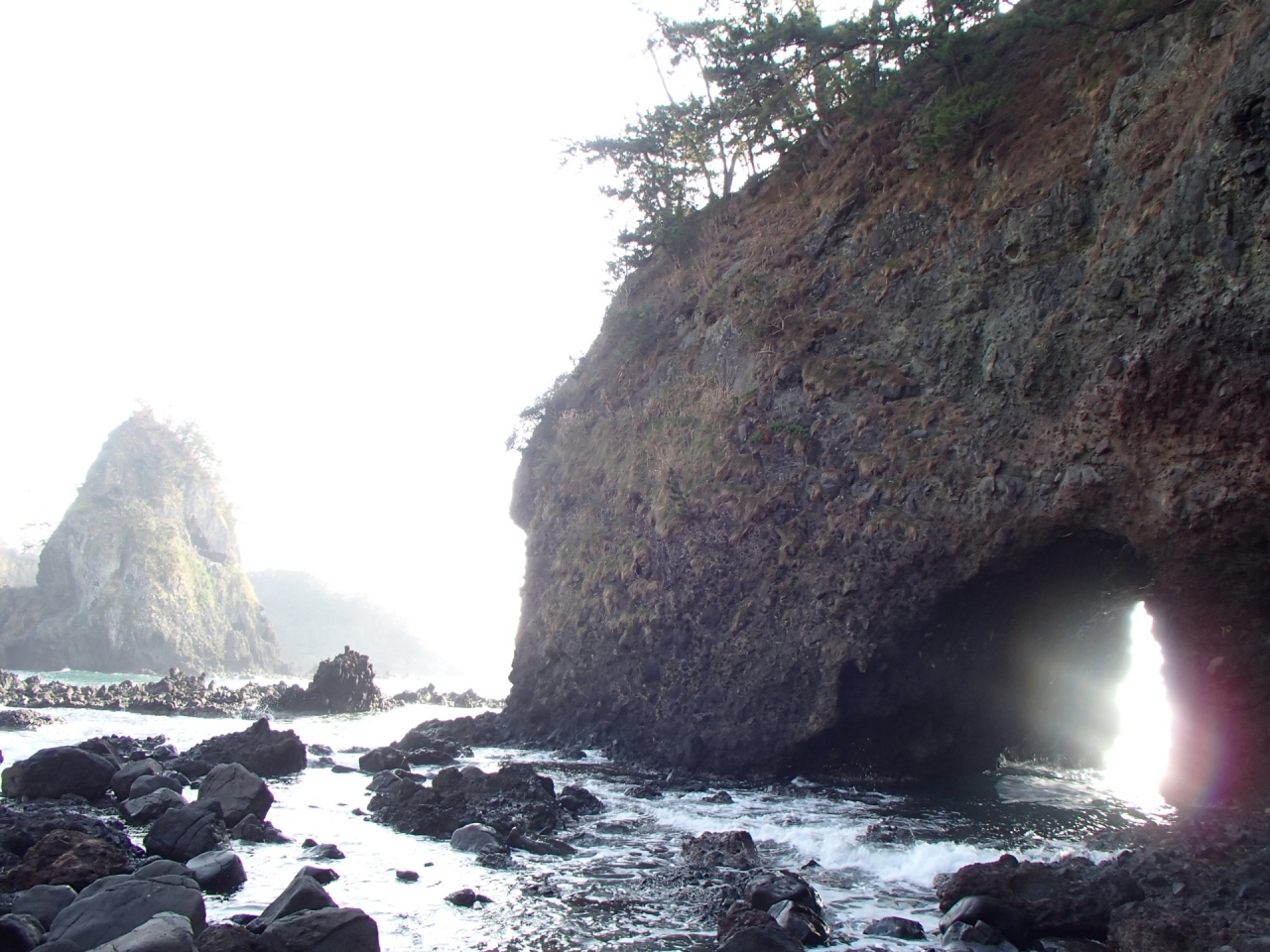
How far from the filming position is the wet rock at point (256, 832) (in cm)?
919

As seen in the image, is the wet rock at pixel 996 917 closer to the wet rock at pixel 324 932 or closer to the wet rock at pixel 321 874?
the wet rock at pixel 324 932

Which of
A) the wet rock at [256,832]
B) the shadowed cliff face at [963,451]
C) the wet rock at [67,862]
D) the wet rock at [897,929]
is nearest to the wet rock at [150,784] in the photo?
the wet rock at [256,832]

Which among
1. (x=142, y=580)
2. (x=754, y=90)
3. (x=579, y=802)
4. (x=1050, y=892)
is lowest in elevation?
(x=579, y=802)

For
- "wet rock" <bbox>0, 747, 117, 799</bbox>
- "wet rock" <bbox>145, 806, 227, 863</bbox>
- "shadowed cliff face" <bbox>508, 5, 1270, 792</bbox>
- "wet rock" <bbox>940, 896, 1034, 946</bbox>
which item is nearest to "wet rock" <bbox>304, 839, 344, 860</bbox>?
"wet rock" <bbox>145, 806, 227, 863</bbox>

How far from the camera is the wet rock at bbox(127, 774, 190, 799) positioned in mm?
10766

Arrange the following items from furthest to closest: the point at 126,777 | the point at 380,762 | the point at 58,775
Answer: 1. the point at 380,762
2. the point at 126,777
3. the point at 58,775

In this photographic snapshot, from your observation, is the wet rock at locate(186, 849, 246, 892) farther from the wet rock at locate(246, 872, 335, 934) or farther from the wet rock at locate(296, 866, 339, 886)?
the wet rock at locate(246, 872, 335, 934)

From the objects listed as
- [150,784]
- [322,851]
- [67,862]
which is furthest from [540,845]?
[150,784]

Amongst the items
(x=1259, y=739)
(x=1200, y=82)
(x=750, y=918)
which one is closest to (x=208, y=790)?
(x=750, y=918)

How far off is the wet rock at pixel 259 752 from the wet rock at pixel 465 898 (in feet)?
28.4

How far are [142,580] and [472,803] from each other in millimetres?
61591

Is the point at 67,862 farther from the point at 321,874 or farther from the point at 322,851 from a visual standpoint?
the point at 322,851

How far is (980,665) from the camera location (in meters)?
13.6

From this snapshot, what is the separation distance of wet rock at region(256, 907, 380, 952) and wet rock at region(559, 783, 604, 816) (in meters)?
5.90
